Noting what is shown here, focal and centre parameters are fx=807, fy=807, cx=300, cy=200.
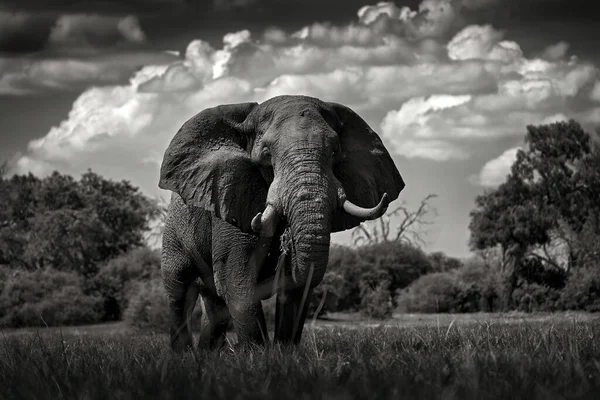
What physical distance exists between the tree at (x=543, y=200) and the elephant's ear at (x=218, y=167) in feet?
102

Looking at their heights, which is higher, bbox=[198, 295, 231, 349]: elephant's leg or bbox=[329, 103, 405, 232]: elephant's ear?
bbox=[329, 103, 405, 232]: elephant's ear

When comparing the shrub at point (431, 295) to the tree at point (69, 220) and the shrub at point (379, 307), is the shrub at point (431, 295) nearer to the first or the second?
the shrub at point (379, 307)

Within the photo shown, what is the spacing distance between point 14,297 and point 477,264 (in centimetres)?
2099

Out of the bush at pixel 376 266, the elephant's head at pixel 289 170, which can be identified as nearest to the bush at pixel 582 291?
the bush at pixel 376 266

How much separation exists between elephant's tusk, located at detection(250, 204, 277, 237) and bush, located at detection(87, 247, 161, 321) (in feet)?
94.2

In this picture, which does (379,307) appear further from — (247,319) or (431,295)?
(247,319)

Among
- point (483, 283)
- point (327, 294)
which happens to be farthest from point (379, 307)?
point (483, 283)

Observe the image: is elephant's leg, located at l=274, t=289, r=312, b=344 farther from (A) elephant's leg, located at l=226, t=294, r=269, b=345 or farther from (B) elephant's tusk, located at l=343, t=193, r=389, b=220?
(B) elephant's tusk, located at l=343, t=193, r=389, b=220

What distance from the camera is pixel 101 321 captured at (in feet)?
114

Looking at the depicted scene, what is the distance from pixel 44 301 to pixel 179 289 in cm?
2248

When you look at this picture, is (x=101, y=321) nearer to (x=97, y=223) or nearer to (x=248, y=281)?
(x=97, y=223)

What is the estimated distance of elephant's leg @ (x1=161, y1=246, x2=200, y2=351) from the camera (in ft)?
33.4

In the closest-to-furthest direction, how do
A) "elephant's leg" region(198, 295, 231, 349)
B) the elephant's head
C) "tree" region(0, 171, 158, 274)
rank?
1. the elephant's head
2. "elephant's leg" region(198, 295, 231, 349)
3. "tree" region(0, 171, 158, 274)

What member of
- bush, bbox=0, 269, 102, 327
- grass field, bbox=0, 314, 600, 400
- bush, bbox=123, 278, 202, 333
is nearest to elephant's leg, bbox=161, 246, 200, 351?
grass field, bbox=0, 314, 600, 400
